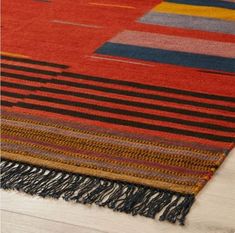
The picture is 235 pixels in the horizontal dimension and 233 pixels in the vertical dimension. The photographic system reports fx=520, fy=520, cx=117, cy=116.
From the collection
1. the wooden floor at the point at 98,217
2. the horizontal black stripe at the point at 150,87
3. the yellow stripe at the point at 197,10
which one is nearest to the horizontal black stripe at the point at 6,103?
the horizontal black stripe at the point at 150,87

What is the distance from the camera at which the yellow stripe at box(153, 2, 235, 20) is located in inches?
85.5

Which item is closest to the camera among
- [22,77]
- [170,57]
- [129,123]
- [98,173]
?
[98,173]

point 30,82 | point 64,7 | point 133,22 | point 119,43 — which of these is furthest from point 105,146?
point 64,7

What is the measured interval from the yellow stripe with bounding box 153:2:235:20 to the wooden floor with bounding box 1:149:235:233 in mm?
1126

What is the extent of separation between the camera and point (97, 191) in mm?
1202

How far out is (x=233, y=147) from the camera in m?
1.34

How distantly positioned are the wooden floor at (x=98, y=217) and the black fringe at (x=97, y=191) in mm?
18

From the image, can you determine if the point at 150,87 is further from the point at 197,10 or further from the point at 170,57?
the point at 197,10

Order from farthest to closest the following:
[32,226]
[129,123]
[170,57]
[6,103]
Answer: [170,57] < [6,103] < [129,123] < [32,226]

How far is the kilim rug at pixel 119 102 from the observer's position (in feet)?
4.03

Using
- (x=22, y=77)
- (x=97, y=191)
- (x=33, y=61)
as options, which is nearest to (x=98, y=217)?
(x=97, y=191)

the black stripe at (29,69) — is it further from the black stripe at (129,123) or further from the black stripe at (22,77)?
the black stripe at (129,123)

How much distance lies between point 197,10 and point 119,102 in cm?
88

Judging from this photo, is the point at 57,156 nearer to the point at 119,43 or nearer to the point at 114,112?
the point at 114,112
